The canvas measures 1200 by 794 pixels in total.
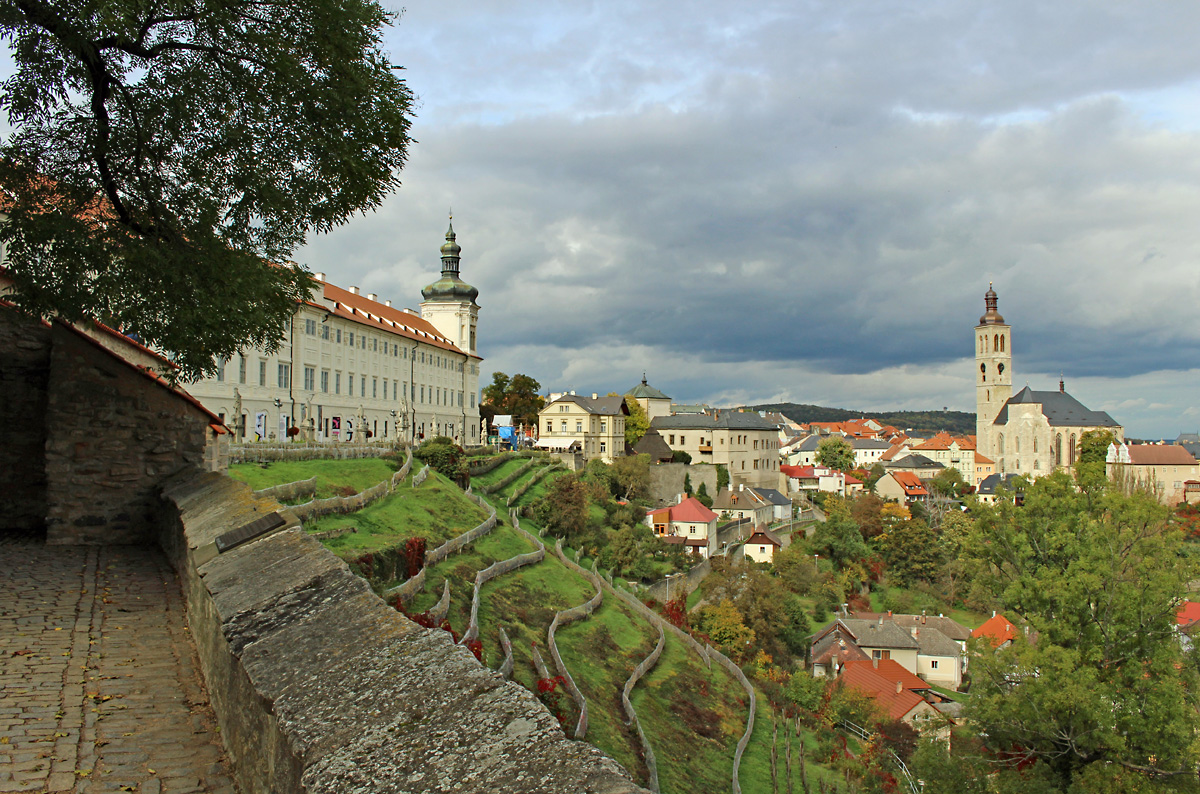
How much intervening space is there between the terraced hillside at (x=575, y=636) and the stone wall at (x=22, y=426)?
6772 mm

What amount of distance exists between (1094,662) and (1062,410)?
115678 millimetres

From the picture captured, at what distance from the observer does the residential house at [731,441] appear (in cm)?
10050

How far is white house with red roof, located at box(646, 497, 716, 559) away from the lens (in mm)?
64500

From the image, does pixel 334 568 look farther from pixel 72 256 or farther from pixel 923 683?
pixel 923 683

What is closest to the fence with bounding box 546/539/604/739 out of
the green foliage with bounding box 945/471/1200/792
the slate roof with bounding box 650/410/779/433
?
the green foliage with bounding box 945/471/1200/792

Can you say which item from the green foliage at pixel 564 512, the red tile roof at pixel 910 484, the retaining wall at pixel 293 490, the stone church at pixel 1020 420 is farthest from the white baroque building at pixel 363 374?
the stone church at pixel 1020 420

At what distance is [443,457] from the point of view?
142 feet

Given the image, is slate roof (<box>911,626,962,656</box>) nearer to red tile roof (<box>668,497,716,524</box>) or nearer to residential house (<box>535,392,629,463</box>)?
red tile roof (<box>668,497,716,524</box>)

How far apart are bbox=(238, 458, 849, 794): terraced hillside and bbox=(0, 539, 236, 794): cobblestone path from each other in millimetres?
8661

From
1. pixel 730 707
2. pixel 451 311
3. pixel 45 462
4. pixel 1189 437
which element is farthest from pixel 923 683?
pixel 1189 437

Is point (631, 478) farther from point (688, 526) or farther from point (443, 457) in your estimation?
point (443, 457)

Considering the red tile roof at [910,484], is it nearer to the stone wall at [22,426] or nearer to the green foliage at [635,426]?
the green foliage at [635,426]

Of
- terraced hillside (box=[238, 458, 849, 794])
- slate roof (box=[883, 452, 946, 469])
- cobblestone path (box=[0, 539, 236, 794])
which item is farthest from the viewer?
slate roof (box=[883, 452, 946, 469])

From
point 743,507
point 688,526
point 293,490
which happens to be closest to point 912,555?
point 743,507
